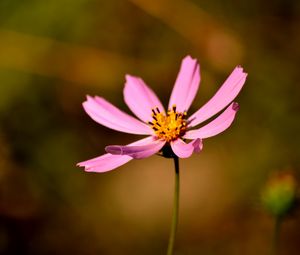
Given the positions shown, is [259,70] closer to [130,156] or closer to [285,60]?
[285,60]

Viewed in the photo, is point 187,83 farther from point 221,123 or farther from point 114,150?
point 114,150

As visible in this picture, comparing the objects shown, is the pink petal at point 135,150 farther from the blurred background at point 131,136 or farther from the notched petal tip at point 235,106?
the blurred background at point 131,136

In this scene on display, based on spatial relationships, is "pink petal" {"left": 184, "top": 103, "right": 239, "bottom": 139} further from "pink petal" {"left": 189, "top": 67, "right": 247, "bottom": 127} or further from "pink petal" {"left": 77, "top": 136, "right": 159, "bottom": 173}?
"pink petal" {"left": 77, "top": 136, "right": 159, "bottom": 173}

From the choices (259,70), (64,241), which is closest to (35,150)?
(64,241)

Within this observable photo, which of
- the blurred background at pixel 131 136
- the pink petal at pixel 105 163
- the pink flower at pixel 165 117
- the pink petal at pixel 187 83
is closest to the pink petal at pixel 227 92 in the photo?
the pink flower at pixel 165 117

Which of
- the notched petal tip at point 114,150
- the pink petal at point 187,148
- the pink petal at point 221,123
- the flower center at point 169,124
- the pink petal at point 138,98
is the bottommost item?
the notched petal tip at point 114,150

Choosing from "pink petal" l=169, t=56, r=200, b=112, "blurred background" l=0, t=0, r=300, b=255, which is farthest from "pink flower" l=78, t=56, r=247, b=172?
"blurred background" l=0, t=0, r=300, b=255
